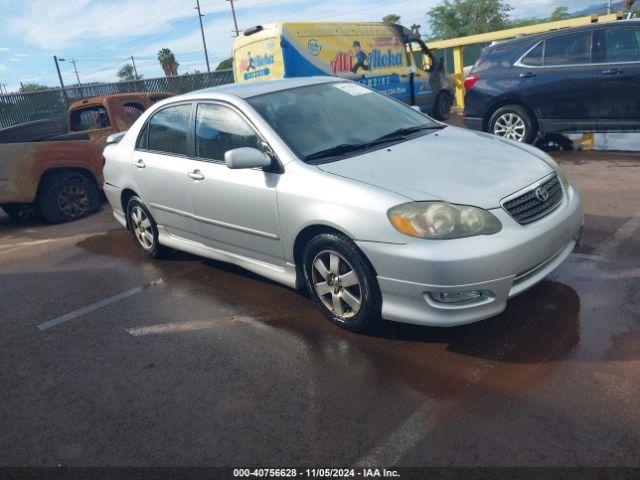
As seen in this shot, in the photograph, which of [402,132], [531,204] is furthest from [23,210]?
[531,204]

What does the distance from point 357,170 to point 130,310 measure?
233cm

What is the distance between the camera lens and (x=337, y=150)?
3.91m

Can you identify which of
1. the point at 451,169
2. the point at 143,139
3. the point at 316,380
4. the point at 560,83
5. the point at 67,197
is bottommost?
the point at 316,380

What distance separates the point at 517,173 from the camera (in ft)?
11.7

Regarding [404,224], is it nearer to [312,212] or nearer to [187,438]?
[312,212]

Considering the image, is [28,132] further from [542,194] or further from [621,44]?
[621,44]

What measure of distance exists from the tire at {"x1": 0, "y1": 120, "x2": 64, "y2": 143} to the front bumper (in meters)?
7.10

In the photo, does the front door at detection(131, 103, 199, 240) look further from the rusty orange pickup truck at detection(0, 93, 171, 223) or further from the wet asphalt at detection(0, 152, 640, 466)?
the rusty orange pickup truck at detection(0, 93, 171, 223)

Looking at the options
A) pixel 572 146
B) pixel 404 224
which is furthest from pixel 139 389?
pixel 572 146

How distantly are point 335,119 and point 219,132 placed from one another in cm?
95

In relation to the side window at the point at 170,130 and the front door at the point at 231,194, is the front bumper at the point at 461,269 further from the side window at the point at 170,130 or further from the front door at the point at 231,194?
the side window at the point at 170,130

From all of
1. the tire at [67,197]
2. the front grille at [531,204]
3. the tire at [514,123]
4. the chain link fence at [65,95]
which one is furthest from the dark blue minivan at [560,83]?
the chain link fence at [65,95]

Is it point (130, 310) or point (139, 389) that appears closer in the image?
point (139, 389)

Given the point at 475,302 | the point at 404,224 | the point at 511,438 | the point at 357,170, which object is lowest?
the point at 511,438
